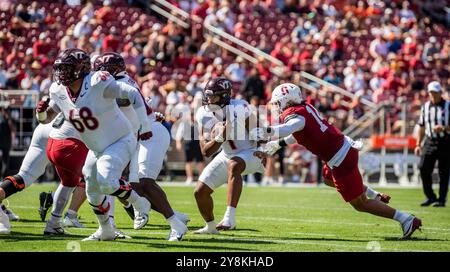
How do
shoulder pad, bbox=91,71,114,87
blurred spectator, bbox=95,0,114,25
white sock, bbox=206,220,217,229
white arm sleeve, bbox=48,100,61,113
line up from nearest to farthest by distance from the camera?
shoulder pad, bbox=91,71,114,87, white arm sleeve, bbox=48,100,61,113, white sock, bbox=206,220,217,229, blurred spectator, bbox=95,0,114,25

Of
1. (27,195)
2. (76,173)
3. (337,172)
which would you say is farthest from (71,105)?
(27,195)

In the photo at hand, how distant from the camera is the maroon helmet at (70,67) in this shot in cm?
878

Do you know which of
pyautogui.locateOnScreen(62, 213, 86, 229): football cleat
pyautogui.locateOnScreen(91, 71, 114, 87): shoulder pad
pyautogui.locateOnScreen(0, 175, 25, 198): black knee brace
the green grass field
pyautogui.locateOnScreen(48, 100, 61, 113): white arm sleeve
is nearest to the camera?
pyautogui.locateOnScreen(91, 71, 114, 87): shoulder pad

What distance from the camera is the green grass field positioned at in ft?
28.9

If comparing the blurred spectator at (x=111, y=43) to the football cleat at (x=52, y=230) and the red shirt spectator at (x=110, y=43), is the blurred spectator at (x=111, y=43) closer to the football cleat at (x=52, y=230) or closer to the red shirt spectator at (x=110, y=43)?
Answer: the red shirt spectator at (x=110, y=43)

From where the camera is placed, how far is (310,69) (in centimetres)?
2472

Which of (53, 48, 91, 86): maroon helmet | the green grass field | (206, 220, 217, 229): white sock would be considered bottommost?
the green grass field

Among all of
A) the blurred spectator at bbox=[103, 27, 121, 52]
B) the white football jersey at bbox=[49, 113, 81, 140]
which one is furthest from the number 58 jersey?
the blurred spectator at bbox=[103, 27, 121, 52]

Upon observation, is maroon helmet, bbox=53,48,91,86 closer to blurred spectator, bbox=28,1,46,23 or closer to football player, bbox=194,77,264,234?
football player, bbox=194,77,264,234

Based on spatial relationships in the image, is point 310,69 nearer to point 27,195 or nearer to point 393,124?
point 393,124

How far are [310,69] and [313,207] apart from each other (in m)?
10.4

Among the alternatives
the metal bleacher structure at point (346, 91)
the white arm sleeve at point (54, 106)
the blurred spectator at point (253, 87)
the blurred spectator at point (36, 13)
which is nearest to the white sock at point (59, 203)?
the white arm sleeve at point (54, 106)

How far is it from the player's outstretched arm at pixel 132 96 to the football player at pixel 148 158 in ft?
0.36

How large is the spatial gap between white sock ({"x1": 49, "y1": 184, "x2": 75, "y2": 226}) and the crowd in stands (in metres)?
11.0
